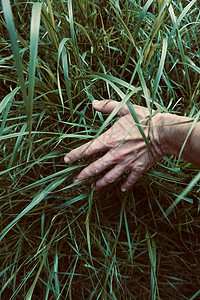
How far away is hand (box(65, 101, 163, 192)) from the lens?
0.75 metres

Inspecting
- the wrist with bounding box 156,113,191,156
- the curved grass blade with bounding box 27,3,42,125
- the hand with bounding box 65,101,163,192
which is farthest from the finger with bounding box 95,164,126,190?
the curved grass blade with bounding box 27,3,42,125

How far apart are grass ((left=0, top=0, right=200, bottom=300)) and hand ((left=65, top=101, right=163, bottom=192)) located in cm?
6

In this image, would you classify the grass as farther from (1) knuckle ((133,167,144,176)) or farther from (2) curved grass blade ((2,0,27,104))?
(2) curved grass blade ((2,0,27,104))

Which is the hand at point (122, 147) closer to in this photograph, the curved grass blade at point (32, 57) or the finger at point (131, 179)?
the finger at point (131, 179)

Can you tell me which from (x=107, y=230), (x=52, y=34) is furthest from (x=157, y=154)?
(x=52, y=34)

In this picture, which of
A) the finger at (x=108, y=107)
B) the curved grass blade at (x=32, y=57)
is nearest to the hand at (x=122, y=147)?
the finger at (x=108, y=107)

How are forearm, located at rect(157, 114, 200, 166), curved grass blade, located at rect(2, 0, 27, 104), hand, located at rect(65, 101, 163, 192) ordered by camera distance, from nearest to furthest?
curved grass blade, located at rect(2, 0, 27, 104)
forearm, located at rect(157, 114, 200, 166)
hand, located at rect(65, 101, 163, 192)

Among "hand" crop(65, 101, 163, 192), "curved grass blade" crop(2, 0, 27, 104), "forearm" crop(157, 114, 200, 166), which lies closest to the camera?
"curved grass blade" crop(2, 0, 27, 104)

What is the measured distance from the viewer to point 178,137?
0.68 meters

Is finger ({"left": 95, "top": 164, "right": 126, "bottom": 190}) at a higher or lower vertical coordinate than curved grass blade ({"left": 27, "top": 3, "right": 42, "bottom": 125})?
lower

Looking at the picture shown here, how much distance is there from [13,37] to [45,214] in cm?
66

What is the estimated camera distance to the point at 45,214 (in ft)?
2.96

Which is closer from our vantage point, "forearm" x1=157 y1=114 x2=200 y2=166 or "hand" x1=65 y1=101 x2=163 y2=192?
"forearm" x1=157 y1=114 x2=200 y2=166

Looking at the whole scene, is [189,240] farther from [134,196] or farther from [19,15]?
[19,15]
